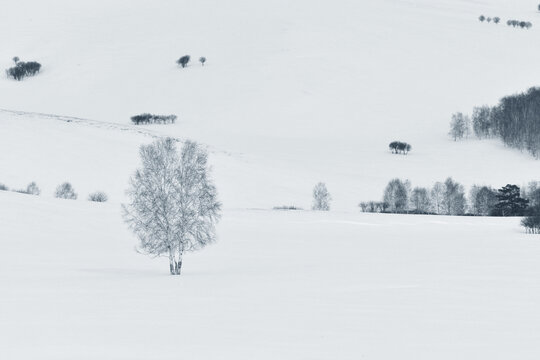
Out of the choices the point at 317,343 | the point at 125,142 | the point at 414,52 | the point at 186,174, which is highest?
the point at 414,52

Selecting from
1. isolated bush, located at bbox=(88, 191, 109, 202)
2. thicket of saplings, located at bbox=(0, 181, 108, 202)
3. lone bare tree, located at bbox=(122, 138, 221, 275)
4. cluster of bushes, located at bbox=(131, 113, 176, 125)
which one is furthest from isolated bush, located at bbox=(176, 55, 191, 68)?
lone bare tree, located at bbox=(122, 138, 221, 275)

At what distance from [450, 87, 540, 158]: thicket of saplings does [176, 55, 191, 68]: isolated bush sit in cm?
6547

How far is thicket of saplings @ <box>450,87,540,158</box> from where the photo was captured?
388 feet

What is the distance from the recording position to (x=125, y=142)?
85312mm

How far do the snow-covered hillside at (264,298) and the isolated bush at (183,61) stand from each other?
11468 centimetres

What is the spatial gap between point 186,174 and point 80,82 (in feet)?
423

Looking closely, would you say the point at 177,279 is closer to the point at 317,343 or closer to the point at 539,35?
the point at 317,343

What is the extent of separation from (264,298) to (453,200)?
64.9m

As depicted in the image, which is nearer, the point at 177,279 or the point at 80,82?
the point at 177,279

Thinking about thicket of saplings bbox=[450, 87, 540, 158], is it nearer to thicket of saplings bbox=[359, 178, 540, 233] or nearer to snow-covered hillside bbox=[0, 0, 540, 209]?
snow-covered hillside bbox=[0, 0, 540, 209]

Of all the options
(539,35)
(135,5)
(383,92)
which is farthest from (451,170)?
(135,5)

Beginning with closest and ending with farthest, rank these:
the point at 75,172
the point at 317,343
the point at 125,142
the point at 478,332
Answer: the point at 317,343
the point at 478,332
the point at 75,172
the point at 125,142

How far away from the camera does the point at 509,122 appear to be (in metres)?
122

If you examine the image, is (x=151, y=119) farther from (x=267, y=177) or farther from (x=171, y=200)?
(x=171, y=200)
